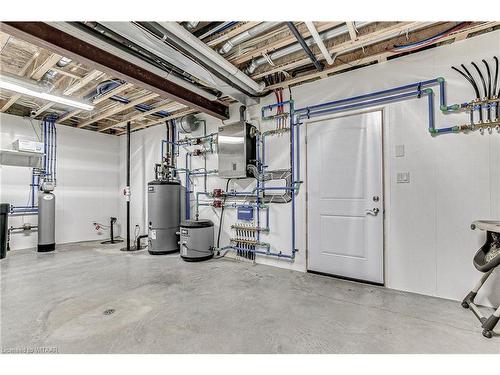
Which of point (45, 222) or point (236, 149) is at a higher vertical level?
point (236, 149)

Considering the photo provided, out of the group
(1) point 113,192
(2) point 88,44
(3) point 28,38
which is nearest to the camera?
(3) point 28,38

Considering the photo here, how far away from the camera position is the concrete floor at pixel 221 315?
1792 millimetres

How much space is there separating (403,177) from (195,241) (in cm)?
309

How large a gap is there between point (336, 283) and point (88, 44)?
12.7 feet

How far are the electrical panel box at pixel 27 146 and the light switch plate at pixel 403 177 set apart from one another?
244 inches

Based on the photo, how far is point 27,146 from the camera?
460 centimetres

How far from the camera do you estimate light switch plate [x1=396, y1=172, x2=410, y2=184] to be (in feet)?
9.12

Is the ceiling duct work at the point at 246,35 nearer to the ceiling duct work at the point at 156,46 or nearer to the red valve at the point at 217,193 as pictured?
the ceiling duct work at the point at 156,46

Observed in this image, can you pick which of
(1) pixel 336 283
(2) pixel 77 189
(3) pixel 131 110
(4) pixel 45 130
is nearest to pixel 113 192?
(2) pixel 77 189

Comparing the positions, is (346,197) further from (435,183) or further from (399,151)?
(435,183)

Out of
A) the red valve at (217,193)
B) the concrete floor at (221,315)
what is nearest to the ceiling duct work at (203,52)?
the red valve at (217,193)

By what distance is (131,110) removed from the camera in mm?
5051

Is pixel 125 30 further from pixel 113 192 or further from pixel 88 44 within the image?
pixel 113 192

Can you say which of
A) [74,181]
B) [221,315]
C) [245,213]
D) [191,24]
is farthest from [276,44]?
[74,181]
